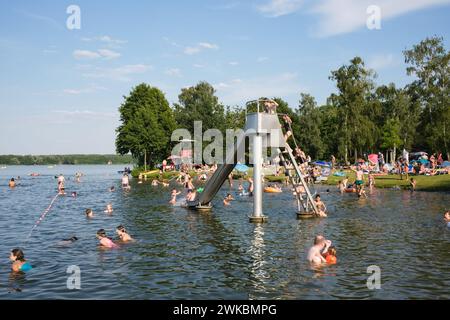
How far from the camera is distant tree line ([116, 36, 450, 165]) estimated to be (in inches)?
2729

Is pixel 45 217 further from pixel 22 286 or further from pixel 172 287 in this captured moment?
pixel 172 287

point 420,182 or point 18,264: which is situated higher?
point 420,182

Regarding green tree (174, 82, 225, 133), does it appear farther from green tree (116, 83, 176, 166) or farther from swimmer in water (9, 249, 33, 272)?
swimmer in water (9, 249, 33, 272)

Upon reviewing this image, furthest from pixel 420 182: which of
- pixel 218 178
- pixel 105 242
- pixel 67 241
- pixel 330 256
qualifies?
pixel 67 241

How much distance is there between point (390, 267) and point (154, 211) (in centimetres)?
2066

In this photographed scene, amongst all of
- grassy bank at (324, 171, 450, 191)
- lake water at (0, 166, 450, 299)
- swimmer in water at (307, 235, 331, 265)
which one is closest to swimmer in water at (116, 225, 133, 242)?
lake water at (0, 166, 450, 299)

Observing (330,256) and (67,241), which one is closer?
(330,256)

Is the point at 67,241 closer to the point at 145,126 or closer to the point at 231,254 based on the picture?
the point at 231,254

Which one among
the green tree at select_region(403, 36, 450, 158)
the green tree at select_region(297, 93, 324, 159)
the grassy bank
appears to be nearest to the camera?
the grassy bank

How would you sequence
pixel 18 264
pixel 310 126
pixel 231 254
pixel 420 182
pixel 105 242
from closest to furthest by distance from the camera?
1. pixel 18 264
2. pixel 231 254
3. pixel 105 242
4. pixel 420 182
5. pixel 310 126

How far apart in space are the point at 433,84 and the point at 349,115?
14.9 m

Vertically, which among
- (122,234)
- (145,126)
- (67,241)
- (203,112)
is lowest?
(67,241)

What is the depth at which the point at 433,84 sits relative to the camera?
226 feet

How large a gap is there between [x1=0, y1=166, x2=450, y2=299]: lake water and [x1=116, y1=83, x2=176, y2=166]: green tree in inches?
2045
